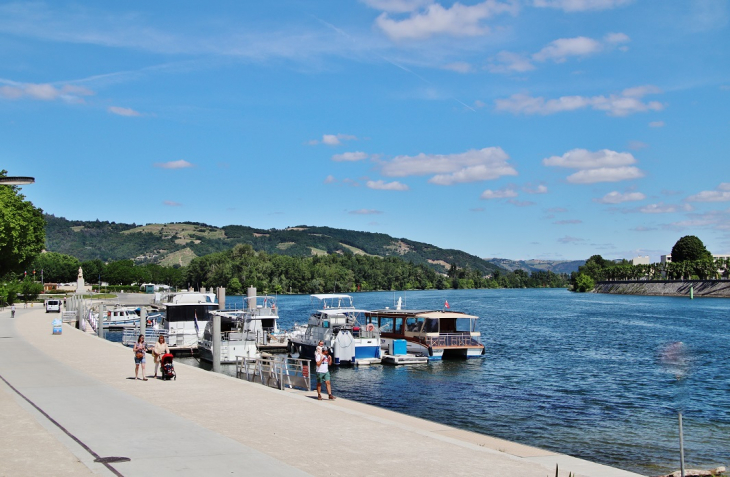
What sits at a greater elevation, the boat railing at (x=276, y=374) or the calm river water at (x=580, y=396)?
the boat railing at (x=276, y=374)

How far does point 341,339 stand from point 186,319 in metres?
15.6

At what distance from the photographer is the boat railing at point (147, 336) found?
53188mm

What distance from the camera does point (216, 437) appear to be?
16.2 metres

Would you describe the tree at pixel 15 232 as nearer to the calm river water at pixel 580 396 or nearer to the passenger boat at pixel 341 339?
the passenger boat at pixel 341 339

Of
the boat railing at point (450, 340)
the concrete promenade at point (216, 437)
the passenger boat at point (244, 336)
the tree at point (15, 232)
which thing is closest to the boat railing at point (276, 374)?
the concrete promenade at point (216, 437)

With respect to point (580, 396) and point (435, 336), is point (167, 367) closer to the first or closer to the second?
point (580, 396)

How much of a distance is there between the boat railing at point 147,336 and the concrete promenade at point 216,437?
26.4 m

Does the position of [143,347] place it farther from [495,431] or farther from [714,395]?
[714,395]


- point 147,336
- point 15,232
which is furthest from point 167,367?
point 15,232

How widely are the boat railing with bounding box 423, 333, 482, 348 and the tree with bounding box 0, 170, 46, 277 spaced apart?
→ 152 feet

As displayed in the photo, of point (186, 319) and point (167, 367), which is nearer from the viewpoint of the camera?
point (167, 367)

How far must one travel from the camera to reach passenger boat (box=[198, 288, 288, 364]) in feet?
155

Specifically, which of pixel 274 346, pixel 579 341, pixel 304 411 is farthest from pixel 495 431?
pixel 579 341

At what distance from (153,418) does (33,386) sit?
814 centimetres
